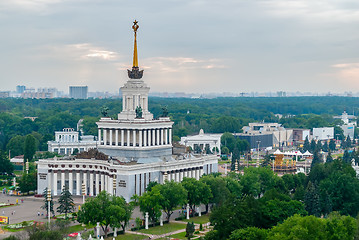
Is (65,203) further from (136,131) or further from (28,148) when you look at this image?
(28,148)

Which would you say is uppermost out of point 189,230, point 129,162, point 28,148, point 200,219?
point 129,162

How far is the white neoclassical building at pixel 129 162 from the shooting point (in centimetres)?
8275

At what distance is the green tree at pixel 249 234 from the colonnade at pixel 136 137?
3711cm

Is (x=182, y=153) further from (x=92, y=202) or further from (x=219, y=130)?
(x=219, y=130)

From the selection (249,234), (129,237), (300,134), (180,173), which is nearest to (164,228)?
(129,237)

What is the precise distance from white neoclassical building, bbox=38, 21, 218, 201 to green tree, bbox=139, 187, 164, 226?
1256cm

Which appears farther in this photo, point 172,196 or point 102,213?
point 172,196

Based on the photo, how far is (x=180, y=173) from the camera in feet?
292

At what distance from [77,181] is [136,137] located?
9.73 m

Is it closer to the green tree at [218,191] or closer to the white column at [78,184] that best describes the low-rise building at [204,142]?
the white column at [78,184]

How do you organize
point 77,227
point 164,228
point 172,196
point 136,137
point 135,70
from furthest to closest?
point 135,70 < point 136,137 < point 172,196 < point 164,228 < point 77,227

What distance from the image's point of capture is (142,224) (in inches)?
2702

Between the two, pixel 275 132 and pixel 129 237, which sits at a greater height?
pixel 275 132

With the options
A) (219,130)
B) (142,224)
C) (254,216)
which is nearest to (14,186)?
(142,224)
